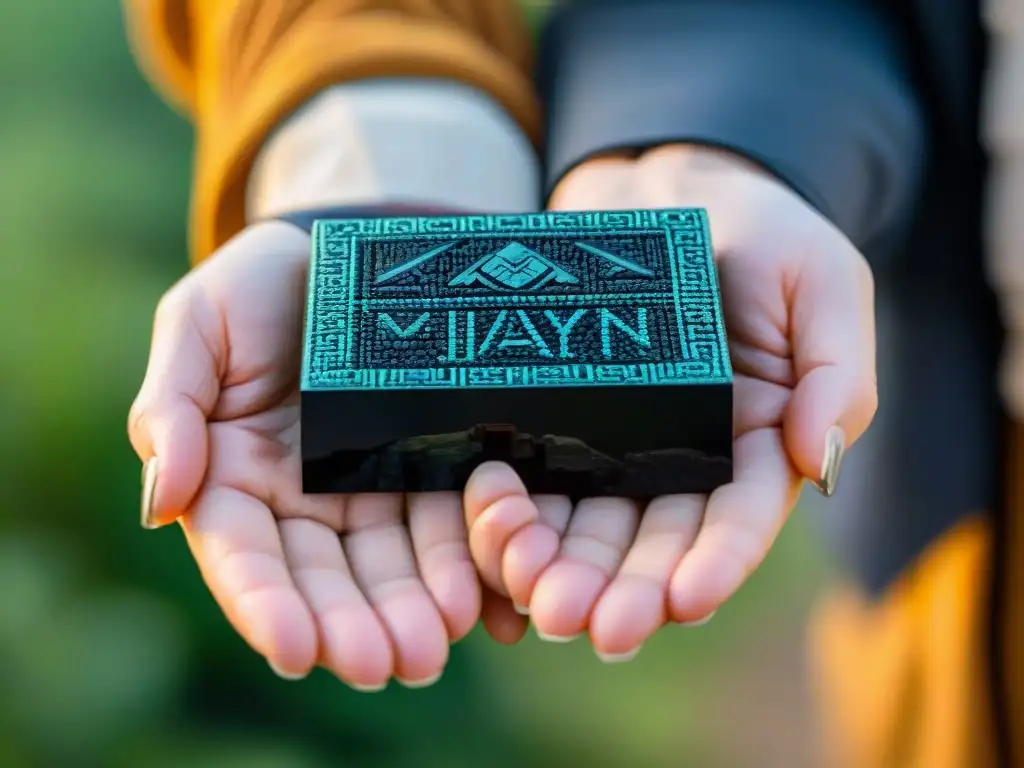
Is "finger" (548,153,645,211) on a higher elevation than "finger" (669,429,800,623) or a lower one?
higher

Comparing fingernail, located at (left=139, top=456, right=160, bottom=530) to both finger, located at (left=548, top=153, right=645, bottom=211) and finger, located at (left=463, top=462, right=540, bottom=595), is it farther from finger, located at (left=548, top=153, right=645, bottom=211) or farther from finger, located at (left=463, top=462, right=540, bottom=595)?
finger, located at (left=548, top=153, right=645, bottom=211)

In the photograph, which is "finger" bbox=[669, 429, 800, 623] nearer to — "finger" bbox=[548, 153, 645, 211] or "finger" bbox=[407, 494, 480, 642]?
"finger" bbox=[407, 494, 480, 642]

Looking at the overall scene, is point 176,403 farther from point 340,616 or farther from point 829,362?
point 829,362

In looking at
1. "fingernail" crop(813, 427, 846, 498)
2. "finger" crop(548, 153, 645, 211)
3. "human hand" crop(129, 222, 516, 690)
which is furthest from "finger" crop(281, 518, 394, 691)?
"finger" crop(548, 153, 645, 211)

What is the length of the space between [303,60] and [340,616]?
635 millimetres

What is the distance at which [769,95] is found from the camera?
1.11 metres

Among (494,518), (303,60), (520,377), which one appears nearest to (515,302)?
(520,377)

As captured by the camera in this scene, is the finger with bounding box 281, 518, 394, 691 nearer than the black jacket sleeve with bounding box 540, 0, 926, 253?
Yes

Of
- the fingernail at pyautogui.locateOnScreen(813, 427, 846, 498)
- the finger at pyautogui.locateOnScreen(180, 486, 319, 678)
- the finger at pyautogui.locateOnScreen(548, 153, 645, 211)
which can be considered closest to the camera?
the finger at pyautogui.locateOnScreen(180, 486, 319, 678)

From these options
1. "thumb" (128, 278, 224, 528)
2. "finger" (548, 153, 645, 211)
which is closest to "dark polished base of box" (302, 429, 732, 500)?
"thumb" (128, 278, 224, 528)

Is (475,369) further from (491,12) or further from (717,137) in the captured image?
(491,12)

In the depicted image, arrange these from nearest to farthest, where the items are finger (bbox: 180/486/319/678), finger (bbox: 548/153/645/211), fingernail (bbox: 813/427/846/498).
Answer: finger (bbox: 180/486/319/678)
fingernail (bbox: 813/427/846/498)
finger (bbox: 548/153/645/211)

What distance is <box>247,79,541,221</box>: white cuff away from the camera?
1088mm

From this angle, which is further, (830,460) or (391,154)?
(391,154)
